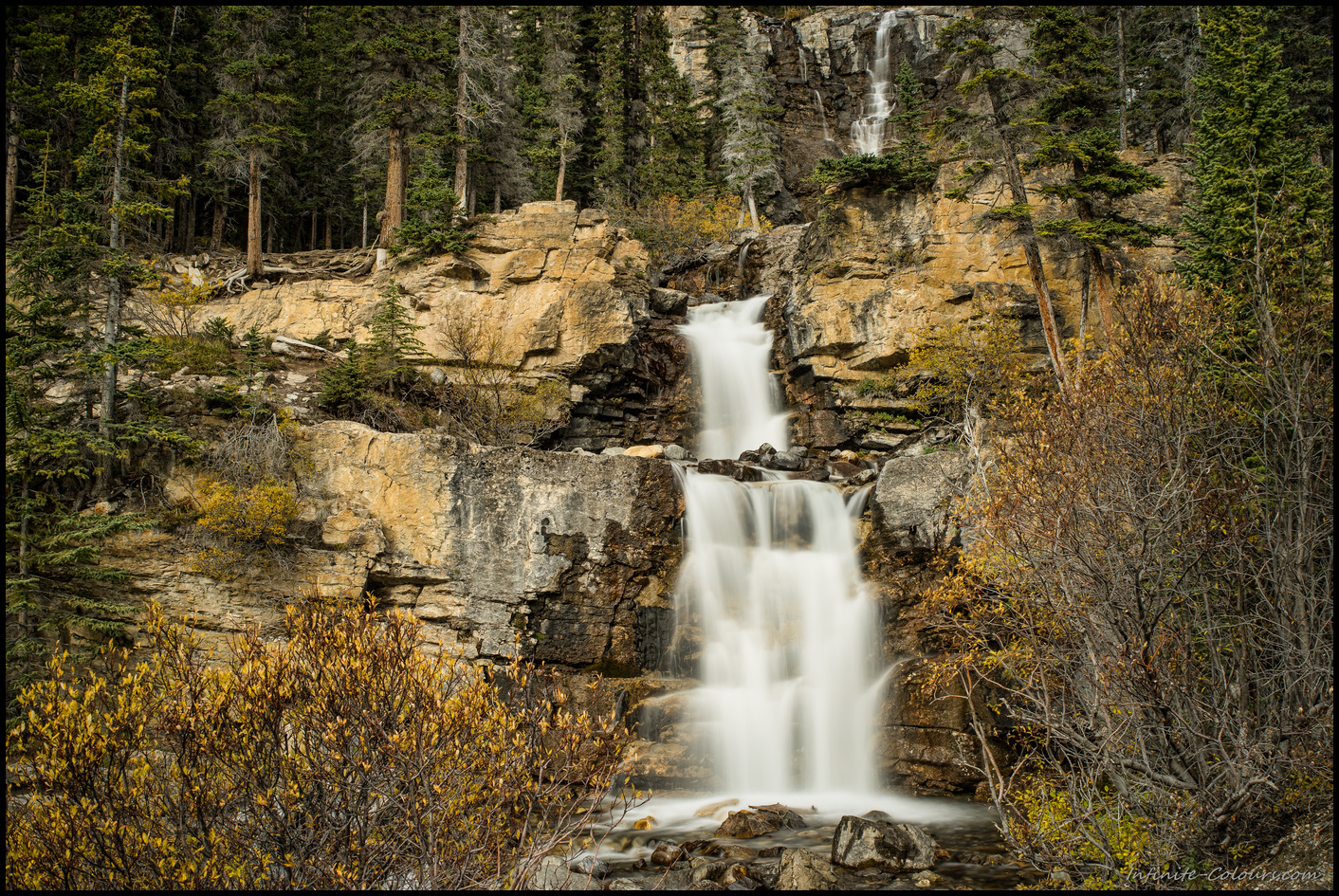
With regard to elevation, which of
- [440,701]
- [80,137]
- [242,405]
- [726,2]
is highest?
[726,2]

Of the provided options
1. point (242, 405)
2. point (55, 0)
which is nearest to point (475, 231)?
point (242, 405)

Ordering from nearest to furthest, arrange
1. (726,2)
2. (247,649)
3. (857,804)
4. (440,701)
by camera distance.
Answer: (247,649)
(440,701)
(857,804)
(726,2)

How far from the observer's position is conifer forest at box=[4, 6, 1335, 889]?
20.9 feet

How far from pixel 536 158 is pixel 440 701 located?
28226 millimetres

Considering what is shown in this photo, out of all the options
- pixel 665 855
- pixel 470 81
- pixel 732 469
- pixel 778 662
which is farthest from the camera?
pixel 470 81

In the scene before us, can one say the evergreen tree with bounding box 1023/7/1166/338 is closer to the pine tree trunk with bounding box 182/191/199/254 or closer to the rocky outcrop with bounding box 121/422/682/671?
the rocky outcrop with bounding box 121/422/682/671

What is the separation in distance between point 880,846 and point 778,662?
482 centimetres

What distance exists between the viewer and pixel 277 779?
5.98 m

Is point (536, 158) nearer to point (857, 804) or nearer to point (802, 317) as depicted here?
point (802, 317)

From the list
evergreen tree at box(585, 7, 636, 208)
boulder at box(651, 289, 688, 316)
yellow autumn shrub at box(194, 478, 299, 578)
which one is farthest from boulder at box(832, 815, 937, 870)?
evergreen tree at box(585, 7, 636, 208)

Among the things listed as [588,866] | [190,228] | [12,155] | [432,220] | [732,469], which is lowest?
[588,866]

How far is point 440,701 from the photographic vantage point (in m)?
7.12

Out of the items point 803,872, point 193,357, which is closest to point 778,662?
point 803,872

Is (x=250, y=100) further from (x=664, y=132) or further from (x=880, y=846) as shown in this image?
(x=880, y=846)
